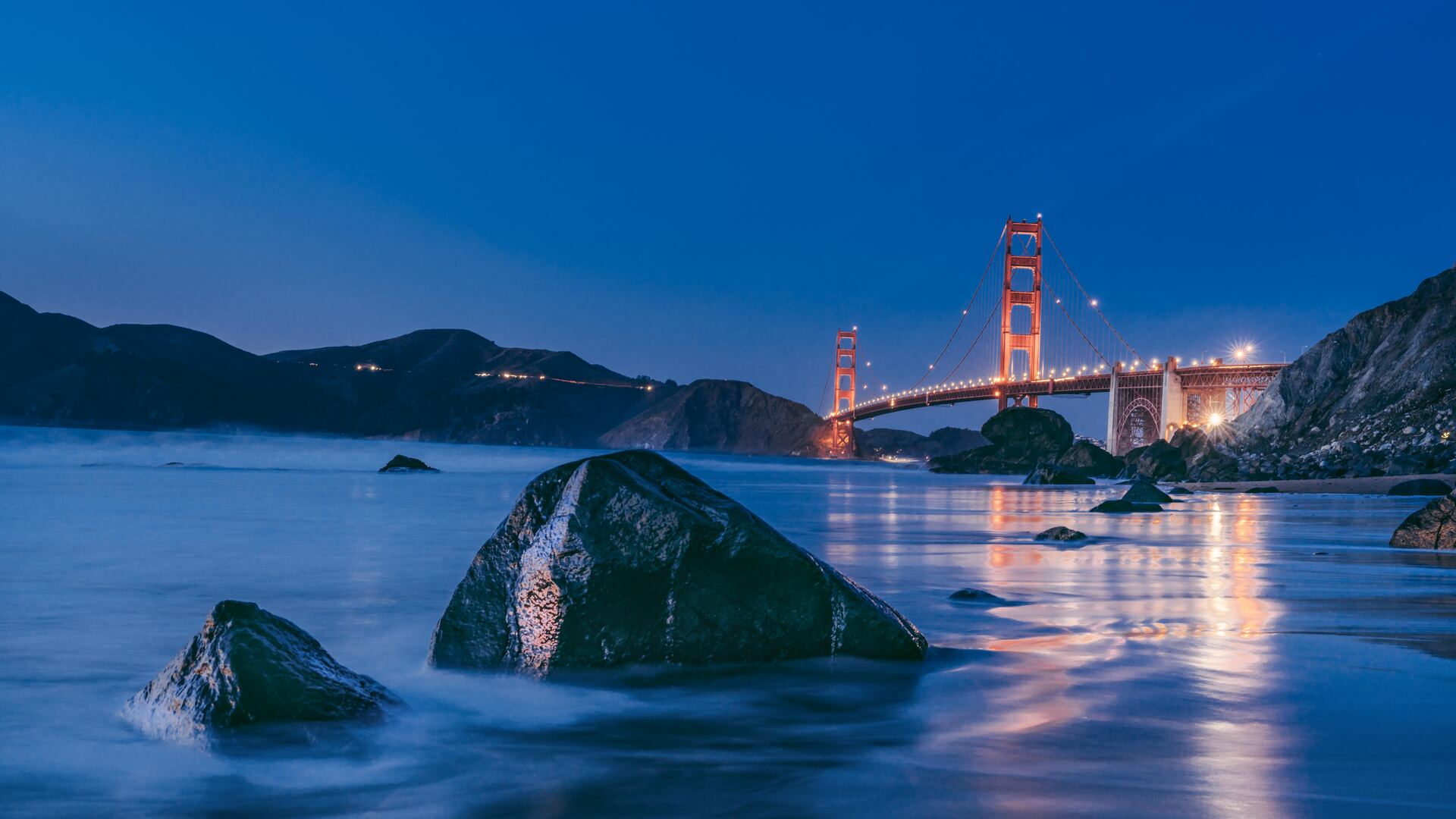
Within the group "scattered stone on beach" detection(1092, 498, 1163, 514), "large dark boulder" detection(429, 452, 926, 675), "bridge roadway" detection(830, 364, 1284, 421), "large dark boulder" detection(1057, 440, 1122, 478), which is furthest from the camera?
"bridge roadway" detection(830, 364, 1284, 421)

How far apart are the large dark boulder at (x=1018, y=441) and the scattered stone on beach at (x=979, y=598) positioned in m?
50.1

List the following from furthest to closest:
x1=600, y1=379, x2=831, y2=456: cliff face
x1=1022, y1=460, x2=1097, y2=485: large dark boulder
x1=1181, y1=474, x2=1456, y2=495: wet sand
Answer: x1=600, y1=379, x2=831, y2=456: cliff face → x1=1022, y1=460, x2=1097, y2=485: large dark boulder → x1=1181, y1=474, x2=1456, y2=495: wet sand

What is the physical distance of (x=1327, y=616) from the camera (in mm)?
5746

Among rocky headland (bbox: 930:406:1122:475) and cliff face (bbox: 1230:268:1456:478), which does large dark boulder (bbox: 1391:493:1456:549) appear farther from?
rocky headland (bbox: 930:406:1122:475)

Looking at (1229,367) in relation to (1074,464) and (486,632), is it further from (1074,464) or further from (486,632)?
(486,632)

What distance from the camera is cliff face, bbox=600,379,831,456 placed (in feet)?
398

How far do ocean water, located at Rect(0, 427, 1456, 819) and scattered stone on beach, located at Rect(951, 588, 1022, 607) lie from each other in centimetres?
13

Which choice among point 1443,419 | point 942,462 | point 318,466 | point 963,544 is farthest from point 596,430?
point 963,544

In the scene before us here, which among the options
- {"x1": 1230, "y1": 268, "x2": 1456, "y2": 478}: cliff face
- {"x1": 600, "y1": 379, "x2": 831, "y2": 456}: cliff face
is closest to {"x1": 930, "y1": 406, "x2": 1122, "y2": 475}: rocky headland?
{"x1": 1230, "y1": 268, "x2": 1456, "y2": 478}: cliff face

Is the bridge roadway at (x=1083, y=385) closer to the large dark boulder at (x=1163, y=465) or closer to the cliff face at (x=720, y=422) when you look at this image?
the large dark boulder at (x=1163, y=465)

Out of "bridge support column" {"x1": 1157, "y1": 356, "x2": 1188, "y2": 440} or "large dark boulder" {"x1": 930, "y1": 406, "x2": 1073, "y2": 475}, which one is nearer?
"bridge support column" {"x1": 1157, "y1": 356, "x2": 1188, "y2": 440}

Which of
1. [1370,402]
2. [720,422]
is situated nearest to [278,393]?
[720,422]

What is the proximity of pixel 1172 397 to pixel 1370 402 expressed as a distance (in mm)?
21388

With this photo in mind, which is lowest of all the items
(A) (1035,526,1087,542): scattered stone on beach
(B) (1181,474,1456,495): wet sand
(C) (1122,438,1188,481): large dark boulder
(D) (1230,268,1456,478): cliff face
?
(A) (1035,526,1087,542): scattered stone on beach
